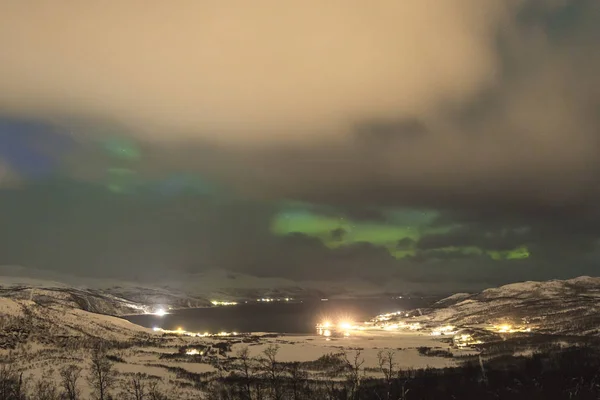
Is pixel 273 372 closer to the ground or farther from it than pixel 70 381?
closer to the ground

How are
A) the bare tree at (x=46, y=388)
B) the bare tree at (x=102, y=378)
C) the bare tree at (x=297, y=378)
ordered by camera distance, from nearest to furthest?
the bare tree at (x=46, y=388)
the bare tree at (x=102, y=378)
the bare tree at (x=297, y=378)

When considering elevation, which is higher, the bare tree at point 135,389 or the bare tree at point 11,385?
the bare tree at point 11,385

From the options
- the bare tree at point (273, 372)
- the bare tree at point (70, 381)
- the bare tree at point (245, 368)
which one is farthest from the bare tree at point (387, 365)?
the bare tree at point (70, 381)

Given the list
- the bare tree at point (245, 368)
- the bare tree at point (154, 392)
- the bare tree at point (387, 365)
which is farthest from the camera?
the bare tree at point (387, 365)

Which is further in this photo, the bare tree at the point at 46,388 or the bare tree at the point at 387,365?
the bare tree at the point at 387,365

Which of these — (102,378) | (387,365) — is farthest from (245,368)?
(387,365)

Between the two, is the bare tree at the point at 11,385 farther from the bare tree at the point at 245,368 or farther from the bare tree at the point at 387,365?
the bare tree at the point at 387,365

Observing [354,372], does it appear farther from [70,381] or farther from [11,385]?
[11,385]
